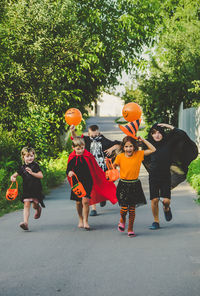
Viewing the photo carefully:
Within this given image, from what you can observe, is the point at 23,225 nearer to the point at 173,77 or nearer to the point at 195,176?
the point at 195,176

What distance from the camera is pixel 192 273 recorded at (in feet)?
17.2

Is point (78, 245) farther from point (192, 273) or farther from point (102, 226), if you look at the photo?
point (192, 273)

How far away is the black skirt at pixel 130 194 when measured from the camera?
7.36 metres

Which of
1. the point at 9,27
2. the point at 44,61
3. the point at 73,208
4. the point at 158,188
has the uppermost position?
the point at 9,27

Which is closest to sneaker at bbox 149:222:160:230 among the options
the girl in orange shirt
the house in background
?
the girl in orange shirt

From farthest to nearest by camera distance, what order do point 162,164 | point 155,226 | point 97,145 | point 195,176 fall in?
point 195,176 → point 97,145 → point 162,164 → point 155,226

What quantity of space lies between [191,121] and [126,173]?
16596 millimetres

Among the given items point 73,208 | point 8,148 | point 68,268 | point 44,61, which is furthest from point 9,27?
point 68,268

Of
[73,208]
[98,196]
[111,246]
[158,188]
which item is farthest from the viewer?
[73,208]

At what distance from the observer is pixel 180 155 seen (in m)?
8.65

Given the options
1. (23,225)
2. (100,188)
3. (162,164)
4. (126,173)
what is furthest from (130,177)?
(23,225)

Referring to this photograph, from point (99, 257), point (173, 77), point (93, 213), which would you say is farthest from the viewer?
point (173, 77)

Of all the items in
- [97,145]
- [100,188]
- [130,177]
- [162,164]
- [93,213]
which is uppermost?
[97,145]

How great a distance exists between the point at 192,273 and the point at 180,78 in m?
21.6
